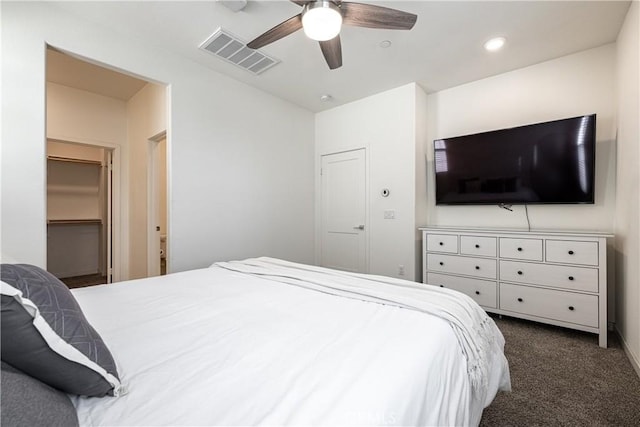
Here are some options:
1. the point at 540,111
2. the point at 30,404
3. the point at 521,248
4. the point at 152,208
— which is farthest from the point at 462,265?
the point at 152,208

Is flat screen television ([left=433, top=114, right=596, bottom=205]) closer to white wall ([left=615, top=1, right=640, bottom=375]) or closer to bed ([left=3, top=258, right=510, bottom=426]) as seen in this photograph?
white wall ([left=615, top=1, right=640, bottom=375])

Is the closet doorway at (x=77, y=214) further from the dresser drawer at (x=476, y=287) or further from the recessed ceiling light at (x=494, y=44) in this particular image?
the recessed ceiling light at (x=494, y=44)

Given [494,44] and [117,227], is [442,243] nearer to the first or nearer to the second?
[494,44]

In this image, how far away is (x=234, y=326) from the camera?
114 cm

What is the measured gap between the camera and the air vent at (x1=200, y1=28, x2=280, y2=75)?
8.25 feet

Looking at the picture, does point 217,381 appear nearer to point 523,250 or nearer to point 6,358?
point 6,358

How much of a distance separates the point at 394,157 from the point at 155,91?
3.09m

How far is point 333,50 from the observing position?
2.14m

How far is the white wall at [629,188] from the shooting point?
6.38 ft

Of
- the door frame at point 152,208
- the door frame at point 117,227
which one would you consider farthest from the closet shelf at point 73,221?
the door frame at point 152,208

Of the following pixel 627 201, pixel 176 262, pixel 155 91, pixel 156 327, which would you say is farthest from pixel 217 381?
pixel 155 91

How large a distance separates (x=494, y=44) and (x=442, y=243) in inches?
78.8

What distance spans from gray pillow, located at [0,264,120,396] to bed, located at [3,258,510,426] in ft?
0.19

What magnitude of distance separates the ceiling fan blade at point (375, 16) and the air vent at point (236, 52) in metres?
1.21
